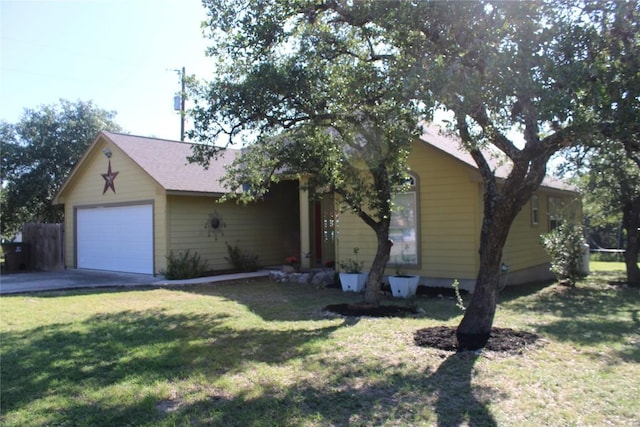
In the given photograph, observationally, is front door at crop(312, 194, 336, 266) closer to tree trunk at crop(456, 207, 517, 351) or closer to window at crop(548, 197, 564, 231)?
window at crop(548, 197, 564, 231)

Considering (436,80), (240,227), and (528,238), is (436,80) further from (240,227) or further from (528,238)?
(240,227)

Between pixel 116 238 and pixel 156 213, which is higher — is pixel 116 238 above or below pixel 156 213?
below

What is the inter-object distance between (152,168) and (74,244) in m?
5.54

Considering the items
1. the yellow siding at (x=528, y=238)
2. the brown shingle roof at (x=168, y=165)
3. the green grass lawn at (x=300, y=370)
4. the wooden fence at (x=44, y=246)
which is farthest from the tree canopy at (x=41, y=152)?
the yellow siding at (x=528, y=238)

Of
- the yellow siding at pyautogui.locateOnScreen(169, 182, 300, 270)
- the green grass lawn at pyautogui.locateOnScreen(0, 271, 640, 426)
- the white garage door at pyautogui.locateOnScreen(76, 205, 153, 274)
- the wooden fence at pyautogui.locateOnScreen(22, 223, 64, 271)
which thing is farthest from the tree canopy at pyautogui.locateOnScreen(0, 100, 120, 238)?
the green grass lawn at pyautogui.locateOnScreen(0, 271, 640, 426)

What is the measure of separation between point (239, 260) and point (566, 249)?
9.77m

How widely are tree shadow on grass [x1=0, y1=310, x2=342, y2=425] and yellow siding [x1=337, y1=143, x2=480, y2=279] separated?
4.53m

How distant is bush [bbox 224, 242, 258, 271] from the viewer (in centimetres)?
1620

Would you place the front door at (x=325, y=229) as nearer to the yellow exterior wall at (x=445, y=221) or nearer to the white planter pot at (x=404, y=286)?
the yellow exterior wall at (x=445, y=221)

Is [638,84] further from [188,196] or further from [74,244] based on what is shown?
[74,244]

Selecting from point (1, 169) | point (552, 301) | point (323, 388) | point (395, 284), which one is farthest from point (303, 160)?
point (1, 169)

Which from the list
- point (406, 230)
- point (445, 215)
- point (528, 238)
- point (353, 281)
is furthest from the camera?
point (528, 238)

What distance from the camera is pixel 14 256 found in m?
18.3

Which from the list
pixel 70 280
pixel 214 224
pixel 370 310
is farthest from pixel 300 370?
pixel 70 280
